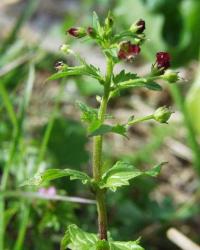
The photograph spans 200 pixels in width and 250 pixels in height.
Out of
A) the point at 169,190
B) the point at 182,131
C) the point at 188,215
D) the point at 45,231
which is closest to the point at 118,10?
the point at 182,131

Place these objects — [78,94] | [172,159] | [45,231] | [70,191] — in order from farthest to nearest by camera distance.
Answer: [78,94] < [172,159] < [70,191] < [45,231]

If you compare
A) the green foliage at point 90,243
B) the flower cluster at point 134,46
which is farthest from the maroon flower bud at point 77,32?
the green foliage at point 90,243

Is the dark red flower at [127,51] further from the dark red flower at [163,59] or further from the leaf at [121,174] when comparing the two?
the leaf at [121,174]

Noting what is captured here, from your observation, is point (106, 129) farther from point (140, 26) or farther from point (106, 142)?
point (106, 142)

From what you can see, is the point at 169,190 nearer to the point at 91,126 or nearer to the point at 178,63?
the point at 178,63

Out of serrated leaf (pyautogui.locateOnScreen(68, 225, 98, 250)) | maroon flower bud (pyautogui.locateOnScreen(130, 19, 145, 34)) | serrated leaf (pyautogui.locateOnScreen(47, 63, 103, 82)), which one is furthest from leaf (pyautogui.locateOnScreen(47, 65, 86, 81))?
serrated leaf (pyautogui.locateOnScreen(68, 225, 98, 250))

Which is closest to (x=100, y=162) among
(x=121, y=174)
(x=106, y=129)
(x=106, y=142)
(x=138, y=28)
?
(x=121, y=174)

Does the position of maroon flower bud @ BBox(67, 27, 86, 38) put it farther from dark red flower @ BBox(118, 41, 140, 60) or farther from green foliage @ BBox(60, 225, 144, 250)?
green foliage @ BBox(60, 225, 144, 250)
